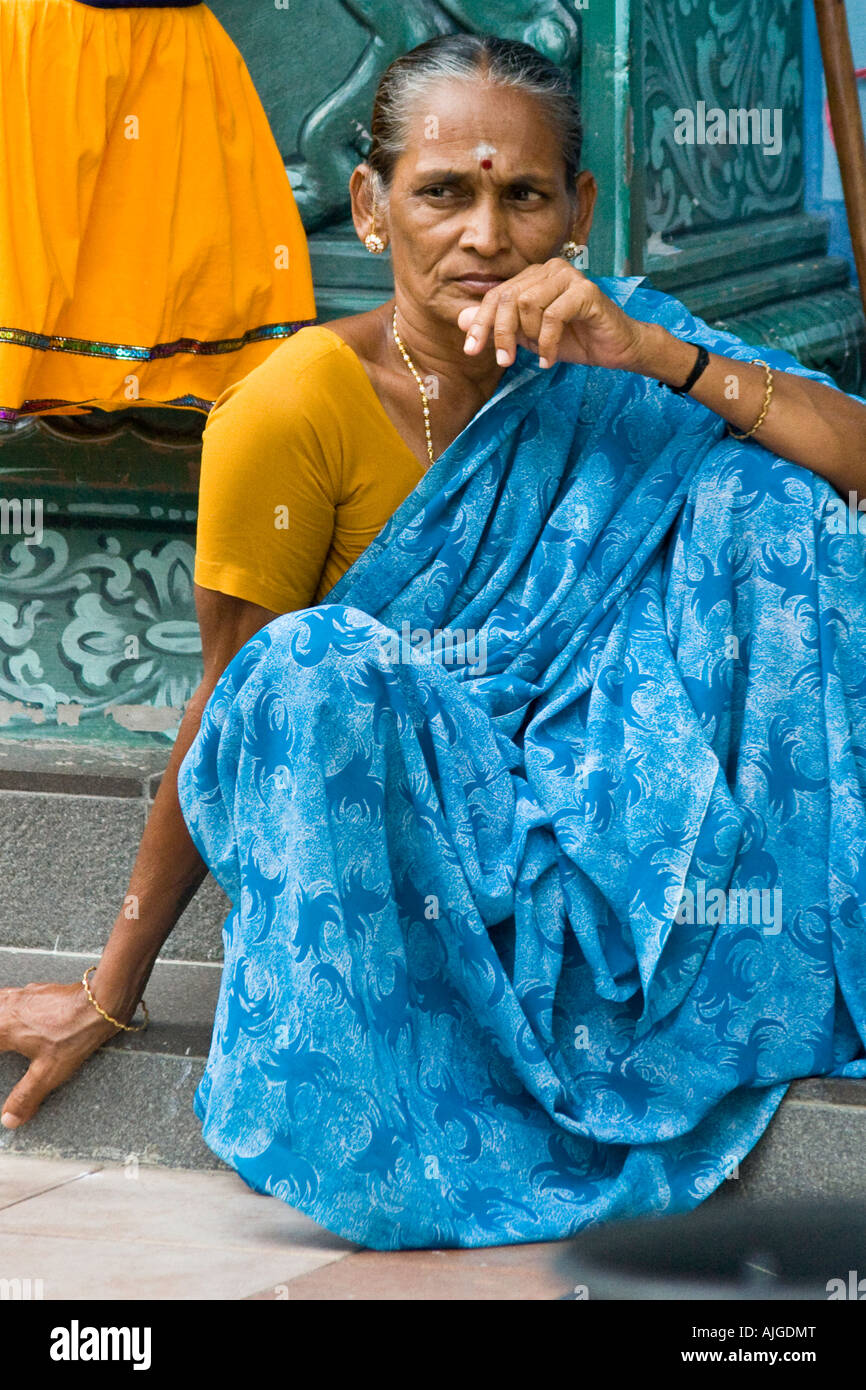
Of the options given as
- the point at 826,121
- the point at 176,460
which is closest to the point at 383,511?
the point at 176,460

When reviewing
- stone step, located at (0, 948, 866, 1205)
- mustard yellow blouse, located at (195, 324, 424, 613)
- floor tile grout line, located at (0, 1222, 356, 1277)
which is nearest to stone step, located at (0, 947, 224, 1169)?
stone step, located at (0, 948, 866, 1205)

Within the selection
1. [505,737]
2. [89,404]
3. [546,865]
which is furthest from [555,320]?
[89,404]

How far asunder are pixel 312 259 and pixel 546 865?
62.9 inches

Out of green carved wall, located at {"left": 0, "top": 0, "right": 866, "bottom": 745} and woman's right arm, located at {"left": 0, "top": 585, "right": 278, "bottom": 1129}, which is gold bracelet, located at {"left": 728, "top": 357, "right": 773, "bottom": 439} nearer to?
woman's right arm, located at {"left": 0, "top": 585, "right": 278, "bottom": 1129}

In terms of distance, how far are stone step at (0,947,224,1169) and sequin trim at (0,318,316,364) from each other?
1.15m

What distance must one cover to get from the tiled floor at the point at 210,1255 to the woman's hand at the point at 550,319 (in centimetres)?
112

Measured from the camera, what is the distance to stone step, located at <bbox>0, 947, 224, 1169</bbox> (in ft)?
7.87

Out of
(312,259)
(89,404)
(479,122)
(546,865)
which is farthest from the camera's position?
(312,259)

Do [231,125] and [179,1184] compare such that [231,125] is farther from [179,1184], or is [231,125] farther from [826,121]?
[179,1184]

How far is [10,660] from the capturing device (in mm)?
3408

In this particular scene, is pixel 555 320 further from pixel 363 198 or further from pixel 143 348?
pixel 143 348

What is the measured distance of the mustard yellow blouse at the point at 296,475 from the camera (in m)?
2.34

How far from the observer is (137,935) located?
239 centimetres

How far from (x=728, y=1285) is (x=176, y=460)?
1.96 m
